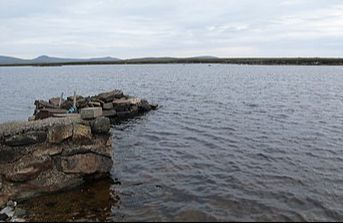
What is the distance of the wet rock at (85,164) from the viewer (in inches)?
620

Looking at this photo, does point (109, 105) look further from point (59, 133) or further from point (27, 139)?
point (27, 139)

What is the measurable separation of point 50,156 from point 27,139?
122 cm

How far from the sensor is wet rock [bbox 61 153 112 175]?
15.8 m

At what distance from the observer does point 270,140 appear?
22.4 metres

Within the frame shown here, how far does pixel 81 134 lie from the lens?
16703 millimetres

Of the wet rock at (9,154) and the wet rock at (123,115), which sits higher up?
the wet rock at (9,154)

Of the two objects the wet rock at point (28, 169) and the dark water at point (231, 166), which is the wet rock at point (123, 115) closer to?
the dark water at point (231, 166)

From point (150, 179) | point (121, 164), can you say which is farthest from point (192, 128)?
point (150, 179)

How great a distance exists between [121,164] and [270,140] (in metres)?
9.32

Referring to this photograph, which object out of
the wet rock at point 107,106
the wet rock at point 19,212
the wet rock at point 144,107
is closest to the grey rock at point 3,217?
the wet rock at point 19,212

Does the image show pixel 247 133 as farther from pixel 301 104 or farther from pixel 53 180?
pixel 301 104

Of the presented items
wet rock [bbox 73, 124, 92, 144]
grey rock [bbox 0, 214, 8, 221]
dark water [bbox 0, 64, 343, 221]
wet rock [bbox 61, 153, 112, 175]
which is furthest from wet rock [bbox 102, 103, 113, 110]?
grey rock [bbox 0, 214, 8, 221]

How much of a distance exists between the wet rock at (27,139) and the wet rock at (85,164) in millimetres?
1422

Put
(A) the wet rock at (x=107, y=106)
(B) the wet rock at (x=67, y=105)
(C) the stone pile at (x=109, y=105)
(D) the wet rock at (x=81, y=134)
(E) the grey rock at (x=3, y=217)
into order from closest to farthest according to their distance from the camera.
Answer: (E) the grey rock at (x=3, y=217), (D) the wet rock at (x=81, y=134), (C) the stone pile at (x=109, y=105), (B) the wet rock at (x=67, y=105), (A) the wet rock at (x=107, y=106)
